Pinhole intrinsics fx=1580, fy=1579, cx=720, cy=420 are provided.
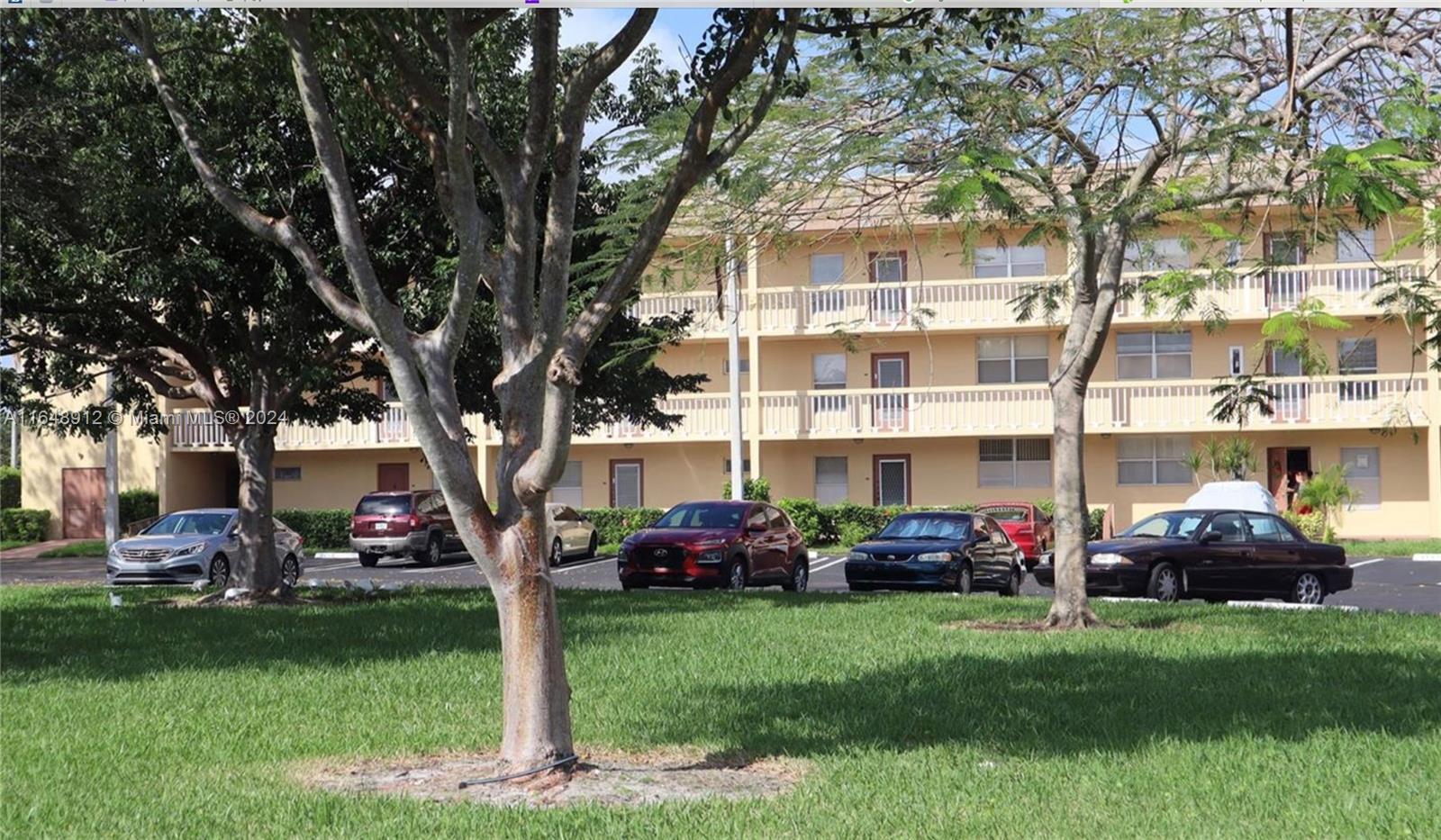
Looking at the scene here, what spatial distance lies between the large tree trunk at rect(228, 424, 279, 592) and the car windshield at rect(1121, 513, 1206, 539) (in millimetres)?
12441

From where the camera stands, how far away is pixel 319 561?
38469mm

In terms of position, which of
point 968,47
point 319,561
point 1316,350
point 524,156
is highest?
point 968,47

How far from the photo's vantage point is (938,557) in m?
23.6

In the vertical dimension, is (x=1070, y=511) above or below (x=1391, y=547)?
above

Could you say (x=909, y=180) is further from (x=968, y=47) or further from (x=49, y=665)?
(x=49, y=665)

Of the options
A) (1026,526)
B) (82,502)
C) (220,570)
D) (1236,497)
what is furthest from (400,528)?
(1236,497)

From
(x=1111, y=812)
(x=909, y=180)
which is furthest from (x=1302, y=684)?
(x=909, y=180)

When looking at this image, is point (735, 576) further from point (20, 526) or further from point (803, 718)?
point (20, 526)

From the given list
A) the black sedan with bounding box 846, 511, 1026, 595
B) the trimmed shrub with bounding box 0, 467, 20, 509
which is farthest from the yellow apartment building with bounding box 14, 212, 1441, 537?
the black sedan with bounding box 846, 511, 1026, 595

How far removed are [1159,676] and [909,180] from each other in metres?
5.81

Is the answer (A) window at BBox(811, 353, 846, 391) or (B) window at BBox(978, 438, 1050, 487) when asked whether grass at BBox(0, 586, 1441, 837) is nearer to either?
(B) window at BBox(978, 438, 1050, 487)

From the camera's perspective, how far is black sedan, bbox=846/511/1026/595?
23.6m

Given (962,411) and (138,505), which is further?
(138,505)

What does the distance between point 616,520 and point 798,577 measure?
1518cm
